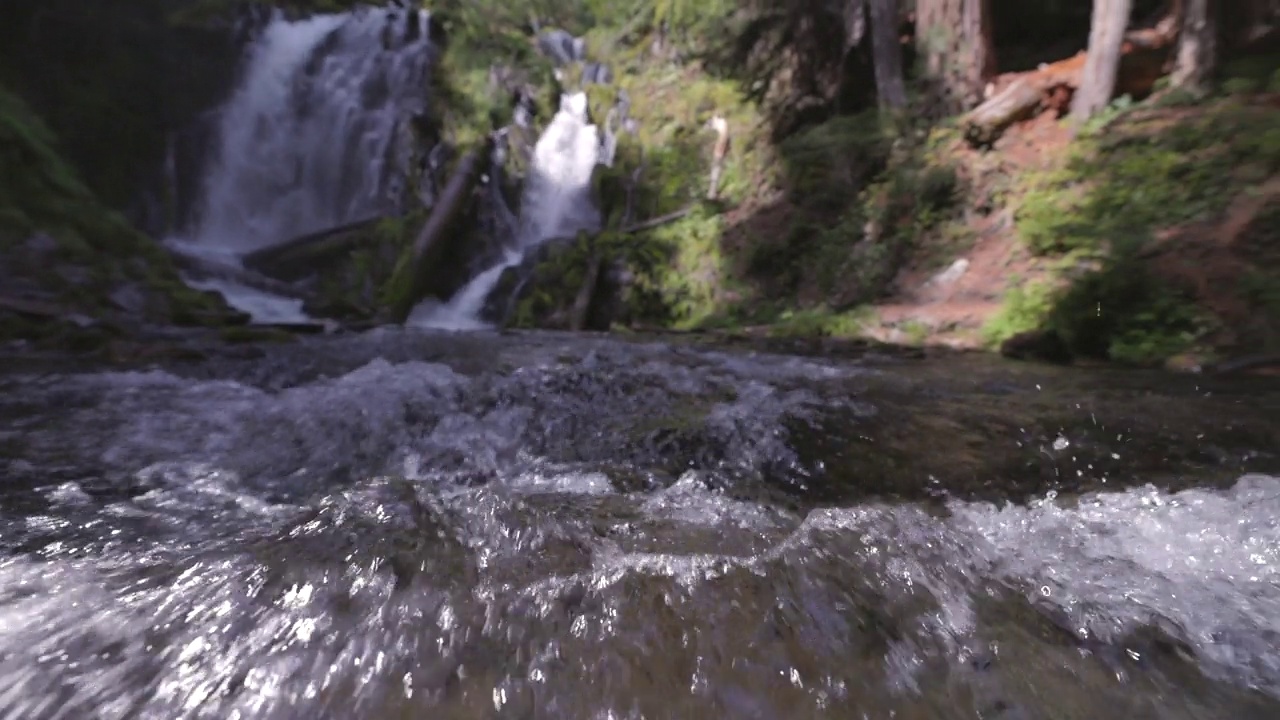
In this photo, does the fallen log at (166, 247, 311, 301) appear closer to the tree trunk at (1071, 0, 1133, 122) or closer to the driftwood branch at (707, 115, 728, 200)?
the driftwood branch at (707, 115, 728, 200)

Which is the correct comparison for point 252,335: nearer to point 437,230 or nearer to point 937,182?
point 437,230

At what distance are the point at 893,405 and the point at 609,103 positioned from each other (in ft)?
47.2

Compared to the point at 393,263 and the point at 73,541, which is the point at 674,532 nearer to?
the point at 73,541

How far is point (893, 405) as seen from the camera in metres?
4.01

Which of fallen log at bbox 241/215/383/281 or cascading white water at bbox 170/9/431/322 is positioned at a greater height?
cascading white water at bbox 170/9/431/322

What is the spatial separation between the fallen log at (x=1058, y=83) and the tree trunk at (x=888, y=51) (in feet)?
4.23

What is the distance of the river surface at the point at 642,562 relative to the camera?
1.40 m

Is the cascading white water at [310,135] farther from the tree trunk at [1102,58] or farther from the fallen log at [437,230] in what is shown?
the tree trunk at [1102,58]

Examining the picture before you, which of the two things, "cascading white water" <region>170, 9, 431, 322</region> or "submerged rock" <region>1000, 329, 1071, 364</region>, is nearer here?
"submerged rock" <region>1000, 329, 1071, 364</region>

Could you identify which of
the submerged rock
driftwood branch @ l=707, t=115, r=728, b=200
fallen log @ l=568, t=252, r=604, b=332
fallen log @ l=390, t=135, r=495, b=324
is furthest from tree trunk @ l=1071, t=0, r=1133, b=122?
fallen log @ l=390, t=135, r=495, b=324

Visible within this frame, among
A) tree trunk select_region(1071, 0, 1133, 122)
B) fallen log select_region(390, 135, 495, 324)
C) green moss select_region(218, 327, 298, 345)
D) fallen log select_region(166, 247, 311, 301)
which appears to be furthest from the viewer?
fallen log select_region(390, 135, 495, 324)

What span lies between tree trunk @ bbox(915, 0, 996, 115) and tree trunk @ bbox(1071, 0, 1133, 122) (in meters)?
1.63

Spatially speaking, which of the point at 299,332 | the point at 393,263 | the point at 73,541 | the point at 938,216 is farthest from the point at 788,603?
the point at 393,263

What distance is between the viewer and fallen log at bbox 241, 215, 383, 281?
37.8 ft
